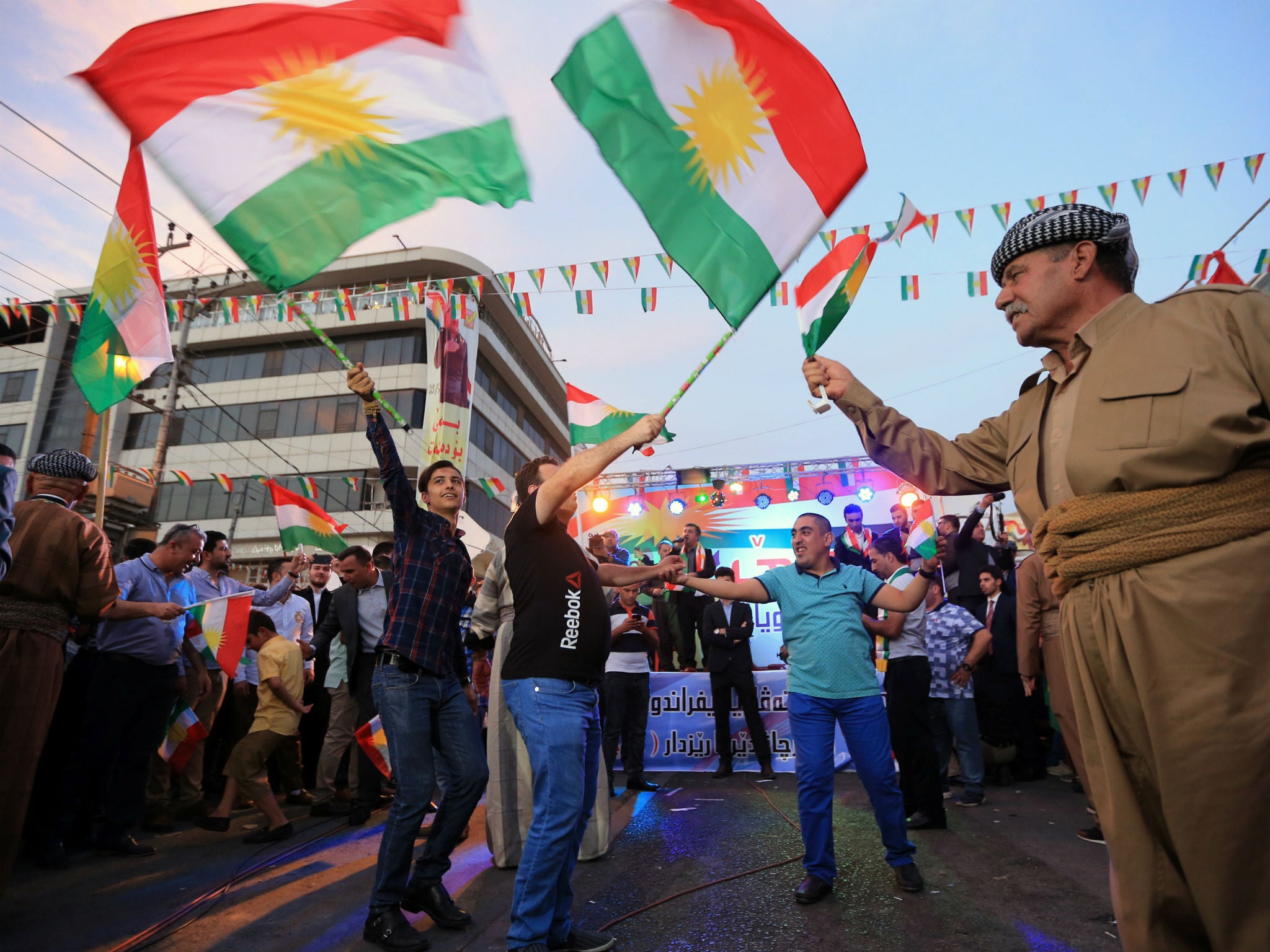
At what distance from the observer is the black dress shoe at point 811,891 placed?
3908mm

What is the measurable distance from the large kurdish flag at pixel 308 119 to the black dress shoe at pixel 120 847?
4.11 metres

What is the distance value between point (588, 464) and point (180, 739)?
4.81 meters

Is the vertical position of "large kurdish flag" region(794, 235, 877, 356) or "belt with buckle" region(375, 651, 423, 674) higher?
"large kurdish flag" region(794, 235, 877, 356)

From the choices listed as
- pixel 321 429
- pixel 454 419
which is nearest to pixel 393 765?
pixel 454 419

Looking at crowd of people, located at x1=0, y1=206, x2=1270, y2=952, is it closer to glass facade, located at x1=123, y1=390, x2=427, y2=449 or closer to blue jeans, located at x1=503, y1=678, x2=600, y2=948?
blue jeans, located at x1=503, y1=678, x2=600, y2=948

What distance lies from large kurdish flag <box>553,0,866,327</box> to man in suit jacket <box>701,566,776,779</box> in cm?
560

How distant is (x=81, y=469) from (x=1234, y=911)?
5.10m

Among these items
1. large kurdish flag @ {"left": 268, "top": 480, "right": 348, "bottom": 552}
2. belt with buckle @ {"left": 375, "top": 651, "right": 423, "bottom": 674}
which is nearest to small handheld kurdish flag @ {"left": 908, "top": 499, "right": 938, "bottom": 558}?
belt with buckle @ {"left": 375, "top": 651, "right": 423, "bottom": 674}

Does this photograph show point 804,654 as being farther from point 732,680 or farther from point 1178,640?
point 732,680

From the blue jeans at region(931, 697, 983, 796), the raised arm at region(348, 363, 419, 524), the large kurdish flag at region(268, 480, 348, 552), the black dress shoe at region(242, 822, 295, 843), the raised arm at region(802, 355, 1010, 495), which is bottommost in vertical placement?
the black dress shoe at region(242, 822, 295, 843)

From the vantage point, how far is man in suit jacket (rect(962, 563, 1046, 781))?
7914mm

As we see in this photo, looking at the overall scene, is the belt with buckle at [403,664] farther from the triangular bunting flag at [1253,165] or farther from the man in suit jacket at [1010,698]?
the triangular bunting flag at [1253,165]

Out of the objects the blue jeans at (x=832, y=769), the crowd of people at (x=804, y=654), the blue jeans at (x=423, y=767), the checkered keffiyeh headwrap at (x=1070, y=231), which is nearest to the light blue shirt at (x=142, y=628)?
the crowd of people at (x=804, y=654)

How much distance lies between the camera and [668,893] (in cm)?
411
